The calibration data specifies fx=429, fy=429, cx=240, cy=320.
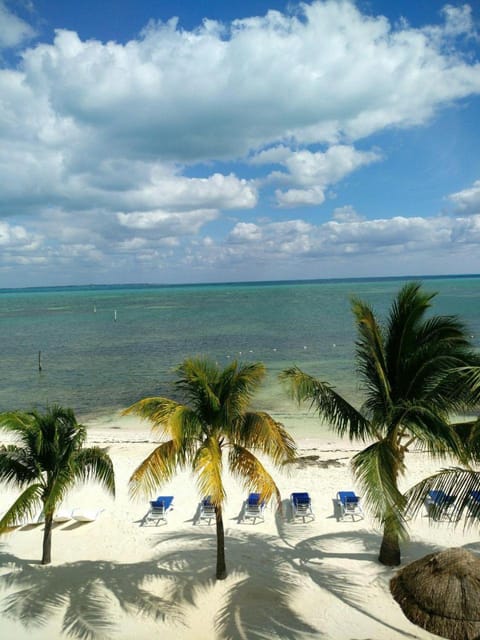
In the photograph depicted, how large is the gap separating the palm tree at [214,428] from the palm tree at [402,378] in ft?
2.95

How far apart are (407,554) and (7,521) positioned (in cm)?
799

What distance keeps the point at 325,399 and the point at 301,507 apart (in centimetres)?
468

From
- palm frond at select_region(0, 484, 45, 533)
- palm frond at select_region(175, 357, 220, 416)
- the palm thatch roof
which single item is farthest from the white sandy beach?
palm frond at select_region(175, 357, 220, 416)

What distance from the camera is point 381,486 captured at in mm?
6320

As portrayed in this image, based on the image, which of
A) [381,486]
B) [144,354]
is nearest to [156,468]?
[381,486]

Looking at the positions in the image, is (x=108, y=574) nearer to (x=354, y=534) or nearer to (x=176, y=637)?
(x=176, y=637)

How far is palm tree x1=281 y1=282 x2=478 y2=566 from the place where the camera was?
7340 millimetres

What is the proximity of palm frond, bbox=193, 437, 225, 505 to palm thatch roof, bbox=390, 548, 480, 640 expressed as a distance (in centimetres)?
285

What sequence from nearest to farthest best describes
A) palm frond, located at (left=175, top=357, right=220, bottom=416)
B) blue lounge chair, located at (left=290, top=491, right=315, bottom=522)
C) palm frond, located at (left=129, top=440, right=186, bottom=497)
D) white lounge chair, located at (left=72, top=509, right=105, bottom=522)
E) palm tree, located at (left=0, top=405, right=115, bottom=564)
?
palm frond, located at (left=129, top=440, right=186, bottom=497) < palm frond, located at (left=175, top=357, right=220, bottom=416) < palm tree, located at (left=0, top=405, right=115, bottom=564) < white lounge chair, located at (left=72, top=509, right=105, bottom=522) < blue lounge chair, located at (left=290, top=491, right=315, bottom=522)

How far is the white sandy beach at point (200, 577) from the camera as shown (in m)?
7.28

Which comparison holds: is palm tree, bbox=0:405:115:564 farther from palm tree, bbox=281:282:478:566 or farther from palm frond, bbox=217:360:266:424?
palm tree, bbox=281:282:478:566

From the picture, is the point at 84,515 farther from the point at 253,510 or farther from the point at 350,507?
the point at 350,507

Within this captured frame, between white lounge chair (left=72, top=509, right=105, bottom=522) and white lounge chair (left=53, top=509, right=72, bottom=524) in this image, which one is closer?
white lounge chair (left=53, top=509, right=72, bottom=524)

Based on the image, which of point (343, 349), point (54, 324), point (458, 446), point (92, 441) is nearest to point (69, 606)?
point (458, 446)
